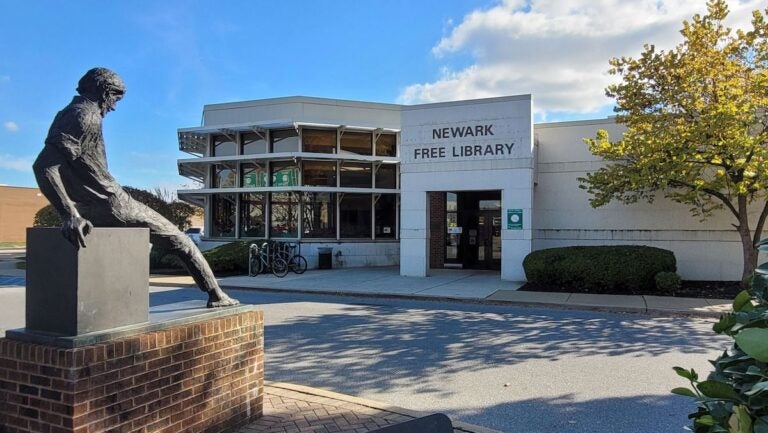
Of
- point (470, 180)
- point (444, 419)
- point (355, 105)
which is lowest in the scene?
point (444, 419)

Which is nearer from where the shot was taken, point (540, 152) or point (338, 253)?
point (540, 152)

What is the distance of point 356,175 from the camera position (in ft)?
70.7

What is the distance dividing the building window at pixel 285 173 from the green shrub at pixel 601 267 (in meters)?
10.5

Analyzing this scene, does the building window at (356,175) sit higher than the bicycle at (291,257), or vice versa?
the building window at (356,175)

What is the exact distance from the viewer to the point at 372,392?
215 inches

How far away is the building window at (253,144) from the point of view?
72.0ft

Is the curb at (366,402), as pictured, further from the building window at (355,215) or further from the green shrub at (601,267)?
the building window at (355,215)

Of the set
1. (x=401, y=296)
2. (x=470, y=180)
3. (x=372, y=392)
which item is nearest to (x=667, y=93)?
(x=470, y=180)

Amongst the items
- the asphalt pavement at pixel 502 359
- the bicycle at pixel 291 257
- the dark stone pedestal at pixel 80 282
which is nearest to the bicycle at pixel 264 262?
the bicycle at pixel 291 257

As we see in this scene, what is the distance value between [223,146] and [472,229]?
37.8 feet

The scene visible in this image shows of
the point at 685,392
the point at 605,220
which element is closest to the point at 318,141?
the point at 605,220

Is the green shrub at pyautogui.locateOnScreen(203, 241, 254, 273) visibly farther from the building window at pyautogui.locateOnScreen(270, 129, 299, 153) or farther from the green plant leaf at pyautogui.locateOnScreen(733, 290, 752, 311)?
the green plant leaf at pyautogui.locateOnScreen(733, 290, 752, 311)

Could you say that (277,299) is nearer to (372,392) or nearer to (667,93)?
(372,392)

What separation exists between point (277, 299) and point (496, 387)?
818 cm
